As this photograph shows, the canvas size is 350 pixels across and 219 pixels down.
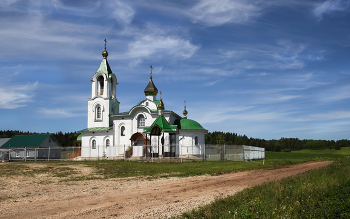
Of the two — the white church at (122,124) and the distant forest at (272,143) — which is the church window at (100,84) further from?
the distant forest at (272,143)

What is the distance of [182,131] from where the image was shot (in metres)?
34.6

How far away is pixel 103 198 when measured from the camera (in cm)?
928

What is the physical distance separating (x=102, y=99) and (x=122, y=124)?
4.54m

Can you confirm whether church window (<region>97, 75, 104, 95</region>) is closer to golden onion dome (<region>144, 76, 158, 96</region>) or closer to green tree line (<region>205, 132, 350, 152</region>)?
golden onion dome (<region>144, 76, 158, 96</region>)

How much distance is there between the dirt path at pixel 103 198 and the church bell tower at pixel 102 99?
2409cm

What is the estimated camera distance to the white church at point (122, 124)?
32.7 m

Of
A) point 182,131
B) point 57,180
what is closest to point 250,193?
point 57,180

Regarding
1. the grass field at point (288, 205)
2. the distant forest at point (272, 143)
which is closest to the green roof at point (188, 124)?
the grass field at point (288, 205)

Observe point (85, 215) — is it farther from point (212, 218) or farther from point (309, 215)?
point (309, 215)

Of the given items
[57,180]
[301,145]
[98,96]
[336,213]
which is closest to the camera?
[336,213]

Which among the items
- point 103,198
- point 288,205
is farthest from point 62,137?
point 288,205

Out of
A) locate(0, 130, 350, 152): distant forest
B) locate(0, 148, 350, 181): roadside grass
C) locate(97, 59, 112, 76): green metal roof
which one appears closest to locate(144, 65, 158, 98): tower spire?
locate(97, 59, 112, 76): green metal roof

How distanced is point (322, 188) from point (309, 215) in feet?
6.80

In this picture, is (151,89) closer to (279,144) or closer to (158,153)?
(158,153)
